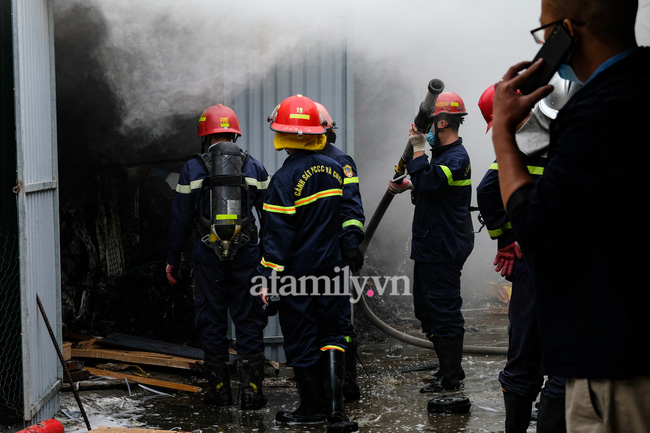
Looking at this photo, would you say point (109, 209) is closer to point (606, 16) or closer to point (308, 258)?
point (308, 258)

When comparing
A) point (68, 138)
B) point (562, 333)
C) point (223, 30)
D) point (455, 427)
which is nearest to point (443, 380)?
point (455, 427)

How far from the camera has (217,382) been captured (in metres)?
5.51

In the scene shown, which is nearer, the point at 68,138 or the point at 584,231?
the point at 584,231

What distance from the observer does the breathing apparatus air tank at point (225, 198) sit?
5441 millimetres

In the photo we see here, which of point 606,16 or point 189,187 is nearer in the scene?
point 606,16

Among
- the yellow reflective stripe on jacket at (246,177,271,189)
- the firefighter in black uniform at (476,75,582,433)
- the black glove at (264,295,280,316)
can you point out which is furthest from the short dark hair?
the yellow reflective stripe on jacket at (246,177,271,189)

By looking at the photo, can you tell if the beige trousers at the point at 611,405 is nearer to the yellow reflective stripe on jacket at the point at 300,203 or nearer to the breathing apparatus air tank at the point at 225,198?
the yellow reflective stripe on jacket at the point at 300,203

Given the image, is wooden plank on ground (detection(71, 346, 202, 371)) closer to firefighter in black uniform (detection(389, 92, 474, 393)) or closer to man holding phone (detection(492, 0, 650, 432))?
firefighter in black uniform (detection(389, 92, 474, 393))

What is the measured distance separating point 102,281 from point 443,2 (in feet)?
17.9

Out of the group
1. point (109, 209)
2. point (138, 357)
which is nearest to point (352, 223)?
point (138, 357)

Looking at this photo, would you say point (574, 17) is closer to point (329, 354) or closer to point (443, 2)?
point (329, 354)

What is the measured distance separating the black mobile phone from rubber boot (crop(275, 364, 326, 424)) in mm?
3257

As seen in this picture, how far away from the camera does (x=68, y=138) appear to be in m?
8.82

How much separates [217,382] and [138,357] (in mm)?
1172
